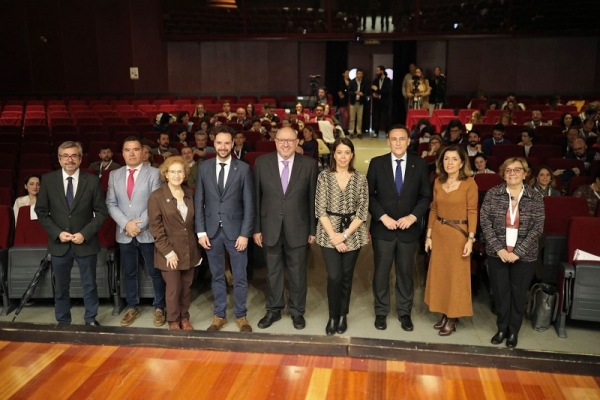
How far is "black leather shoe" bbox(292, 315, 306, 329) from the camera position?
4016 mm

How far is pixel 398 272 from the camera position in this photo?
4.04 meters

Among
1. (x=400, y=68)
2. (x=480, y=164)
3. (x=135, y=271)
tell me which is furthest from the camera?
(x=400, y=68)

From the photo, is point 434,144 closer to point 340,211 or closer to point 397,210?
point 397,210

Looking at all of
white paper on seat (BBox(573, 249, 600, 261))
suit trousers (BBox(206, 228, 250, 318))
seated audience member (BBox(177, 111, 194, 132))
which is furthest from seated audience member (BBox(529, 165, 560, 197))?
seated audience member (BBox(177, 111, 194, 132))

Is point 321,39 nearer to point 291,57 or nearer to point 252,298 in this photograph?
point 291,57

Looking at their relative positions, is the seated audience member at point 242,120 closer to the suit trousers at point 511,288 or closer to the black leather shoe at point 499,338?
the suit trousers at point 511,288

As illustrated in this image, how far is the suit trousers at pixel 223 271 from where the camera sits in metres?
3.93

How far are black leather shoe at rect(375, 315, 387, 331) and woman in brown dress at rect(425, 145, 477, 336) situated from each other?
0.35 metres

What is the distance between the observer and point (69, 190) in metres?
3.89

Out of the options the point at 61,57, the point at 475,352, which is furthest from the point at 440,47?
the point at 475,352

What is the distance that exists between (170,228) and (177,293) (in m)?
0.46

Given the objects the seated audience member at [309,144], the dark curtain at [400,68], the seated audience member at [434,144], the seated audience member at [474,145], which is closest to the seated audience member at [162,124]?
the seated audience member at [309,144]

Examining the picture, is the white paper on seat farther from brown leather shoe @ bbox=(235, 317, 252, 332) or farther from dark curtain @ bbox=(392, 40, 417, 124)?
dark curtain @ bbox=(392, 40, 417, 124)

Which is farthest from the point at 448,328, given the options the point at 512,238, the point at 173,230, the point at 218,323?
the point at 173,230
